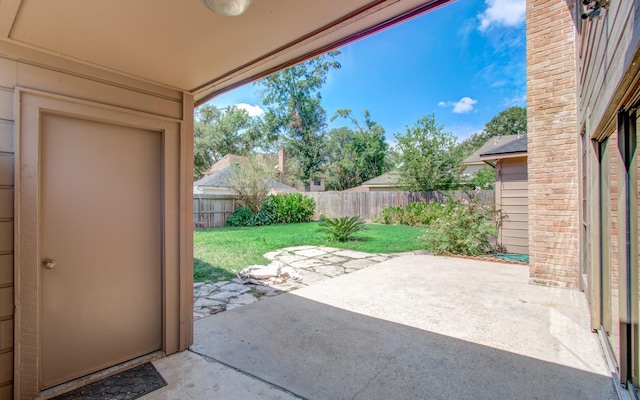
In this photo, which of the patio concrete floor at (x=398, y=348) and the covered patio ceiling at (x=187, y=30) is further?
the patio concrete floor at (x=398, y=348)

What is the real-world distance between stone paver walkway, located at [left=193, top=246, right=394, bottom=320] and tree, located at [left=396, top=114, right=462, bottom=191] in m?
8.25

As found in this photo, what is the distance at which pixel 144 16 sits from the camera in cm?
157

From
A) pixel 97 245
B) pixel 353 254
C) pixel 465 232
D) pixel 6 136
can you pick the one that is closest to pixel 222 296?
pixel 97 245

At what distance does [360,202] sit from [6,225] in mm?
13479

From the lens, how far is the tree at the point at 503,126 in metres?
32.7

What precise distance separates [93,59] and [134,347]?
221cm

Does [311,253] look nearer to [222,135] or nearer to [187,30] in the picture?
[187,30]

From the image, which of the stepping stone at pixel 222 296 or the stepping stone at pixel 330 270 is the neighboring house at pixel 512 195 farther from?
the stepping stone at pixel 222 296

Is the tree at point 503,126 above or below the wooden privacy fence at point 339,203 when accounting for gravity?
above

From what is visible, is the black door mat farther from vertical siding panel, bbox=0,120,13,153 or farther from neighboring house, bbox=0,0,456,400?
vertical siding panel, bbox=0,120,13,153

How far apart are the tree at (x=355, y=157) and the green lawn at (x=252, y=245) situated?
622 inches

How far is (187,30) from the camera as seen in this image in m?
1.71

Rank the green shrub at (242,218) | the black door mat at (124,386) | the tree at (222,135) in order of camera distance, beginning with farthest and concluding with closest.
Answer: the tree at (222,135) < the green shrub at (242,218) < the black door mat at (124,386)

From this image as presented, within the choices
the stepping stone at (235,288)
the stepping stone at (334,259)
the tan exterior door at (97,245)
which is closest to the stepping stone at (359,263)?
the stepping stone at (334,259)
